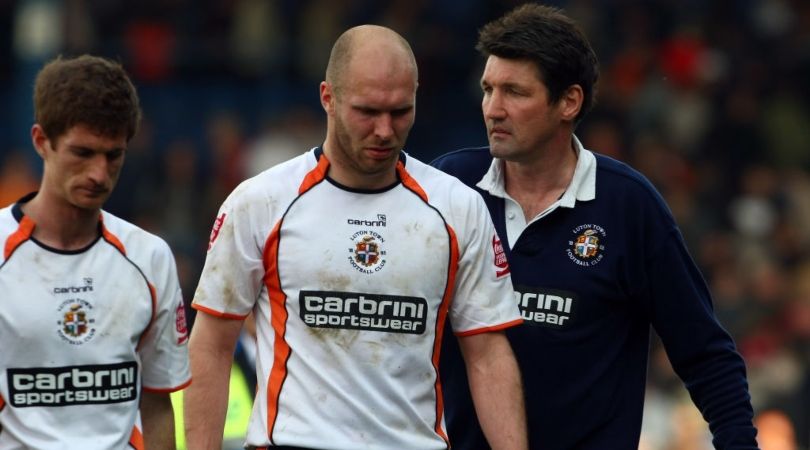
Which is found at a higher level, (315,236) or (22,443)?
(315,236)

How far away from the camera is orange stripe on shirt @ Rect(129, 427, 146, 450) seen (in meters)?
5.11

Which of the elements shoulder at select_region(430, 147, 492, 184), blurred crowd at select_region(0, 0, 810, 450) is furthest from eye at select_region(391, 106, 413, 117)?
blurred crowd at select_region(0, 0, 810, 450)

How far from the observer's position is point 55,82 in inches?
196

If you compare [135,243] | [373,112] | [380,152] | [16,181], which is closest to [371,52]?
[373,112]

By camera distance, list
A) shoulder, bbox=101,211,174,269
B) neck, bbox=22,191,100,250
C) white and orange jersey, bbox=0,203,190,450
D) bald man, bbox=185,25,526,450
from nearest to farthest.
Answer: white and orange jersey, bbox=0,203,190,450
neck, bbox=22,191,100,250
shoulder, bbox=101,211,174,269
bald man, bbox=185,25,526,450

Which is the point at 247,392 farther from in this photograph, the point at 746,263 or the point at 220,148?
the point at 220,148

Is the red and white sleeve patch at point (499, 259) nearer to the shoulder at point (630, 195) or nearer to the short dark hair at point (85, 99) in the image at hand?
the shoulder at point (630, 195)

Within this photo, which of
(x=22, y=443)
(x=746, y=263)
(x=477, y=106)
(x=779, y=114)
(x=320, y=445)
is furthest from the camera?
(x=477, y=106)

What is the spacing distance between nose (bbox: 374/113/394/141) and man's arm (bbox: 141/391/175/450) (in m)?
1.06

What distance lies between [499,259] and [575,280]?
501 millimetres

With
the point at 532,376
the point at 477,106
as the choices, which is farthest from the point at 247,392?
the point at 477,106

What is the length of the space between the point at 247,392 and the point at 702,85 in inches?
394

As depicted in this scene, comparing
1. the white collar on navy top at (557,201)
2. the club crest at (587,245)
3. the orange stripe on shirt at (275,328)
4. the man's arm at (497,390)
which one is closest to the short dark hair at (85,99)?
the orange stripe on shirt at (275,328)

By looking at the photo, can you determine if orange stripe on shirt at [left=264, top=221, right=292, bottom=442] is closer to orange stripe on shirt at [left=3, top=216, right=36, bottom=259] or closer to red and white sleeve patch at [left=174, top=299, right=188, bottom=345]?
red and white sleeve patch at [left=174, top=299, right=188, bottom=345]
